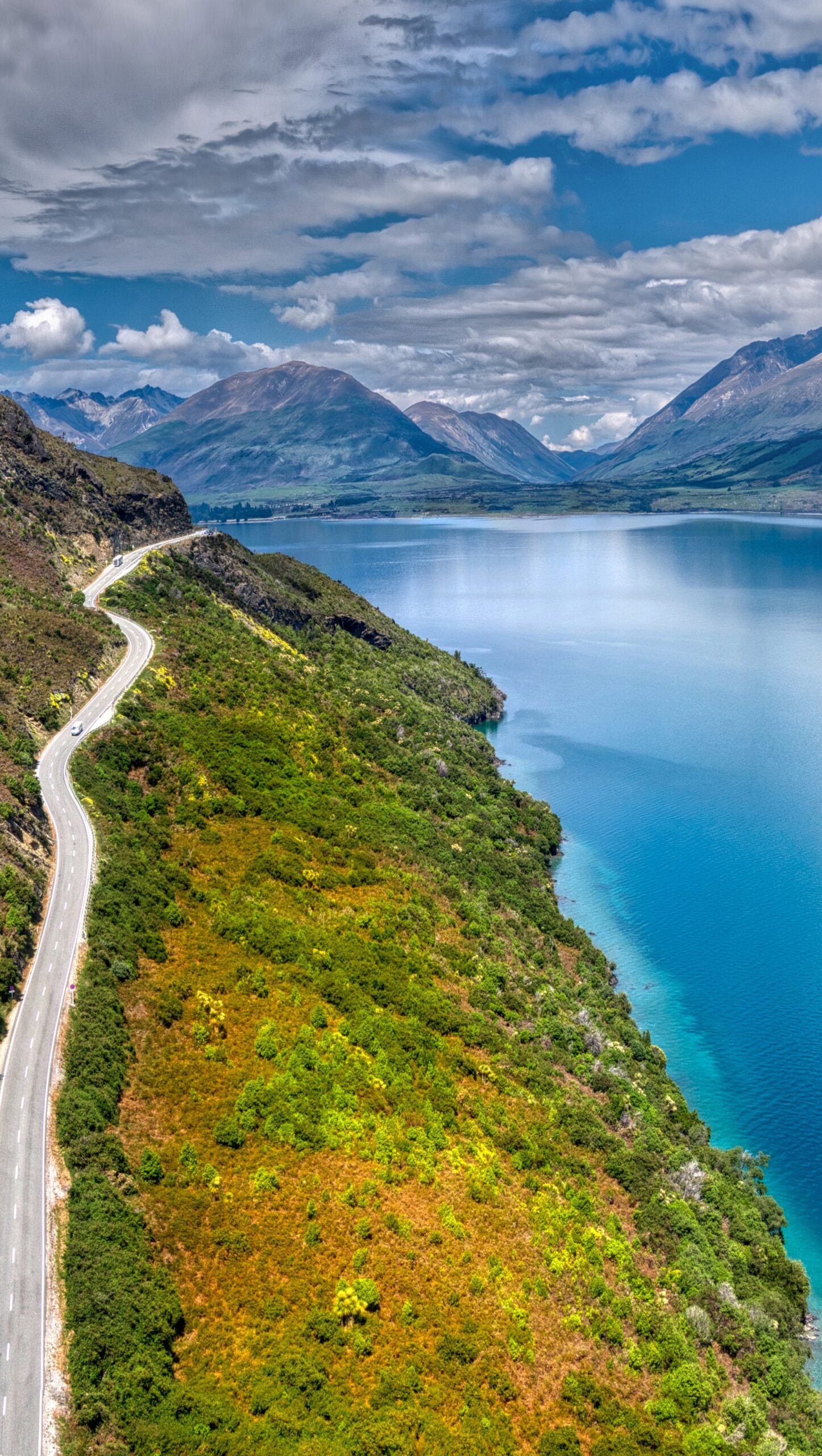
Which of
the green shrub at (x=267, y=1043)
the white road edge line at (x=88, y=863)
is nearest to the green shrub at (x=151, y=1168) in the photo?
the white road edge line at (x=88, y=863)

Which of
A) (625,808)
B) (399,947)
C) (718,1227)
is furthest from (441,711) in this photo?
(718,1227)

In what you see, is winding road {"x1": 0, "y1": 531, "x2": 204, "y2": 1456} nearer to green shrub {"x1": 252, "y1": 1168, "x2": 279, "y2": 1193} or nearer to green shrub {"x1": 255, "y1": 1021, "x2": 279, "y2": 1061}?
green shrub {"x1": 252, "y1": 1168, "x2": 279, "y2": 1193}

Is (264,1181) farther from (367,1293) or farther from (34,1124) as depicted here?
(34,1124)

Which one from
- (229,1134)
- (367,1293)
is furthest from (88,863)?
(367,1293)

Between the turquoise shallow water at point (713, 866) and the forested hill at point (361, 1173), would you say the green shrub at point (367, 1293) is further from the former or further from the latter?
the turquoise shallow water at point (713, 866)

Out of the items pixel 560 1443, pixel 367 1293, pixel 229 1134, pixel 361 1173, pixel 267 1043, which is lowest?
pixel 560 1443
